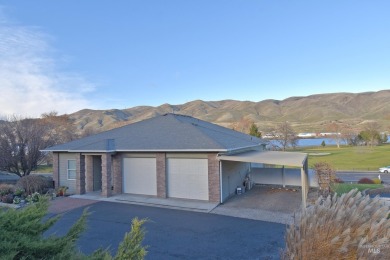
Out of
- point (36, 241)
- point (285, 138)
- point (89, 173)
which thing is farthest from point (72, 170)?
point (285, 138)

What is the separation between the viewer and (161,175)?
15.9m

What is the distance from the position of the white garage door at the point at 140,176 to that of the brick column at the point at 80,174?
9.70 feet

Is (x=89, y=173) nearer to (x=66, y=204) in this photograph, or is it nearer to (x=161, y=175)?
(x=66, y=204)

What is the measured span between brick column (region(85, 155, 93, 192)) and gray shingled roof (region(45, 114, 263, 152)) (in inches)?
37.0

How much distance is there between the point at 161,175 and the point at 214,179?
3292 millimetres

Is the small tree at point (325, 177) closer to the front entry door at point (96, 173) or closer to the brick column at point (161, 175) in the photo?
the brick column at point (161, 175)

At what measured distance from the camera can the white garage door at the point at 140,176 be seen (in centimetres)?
1639

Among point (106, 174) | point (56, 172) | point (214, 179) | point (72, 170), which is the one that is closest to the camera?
point (214, 179)

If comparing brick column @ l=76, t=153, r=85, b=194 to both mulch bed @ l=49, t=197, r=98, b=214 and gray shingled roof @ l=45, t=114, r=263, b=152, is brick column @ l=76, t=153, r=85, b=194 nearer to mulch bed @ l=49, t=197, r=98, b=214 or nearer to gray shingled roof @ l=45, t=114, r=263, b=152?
gray shingled roof @ l=45, t=114, r=263, b=152

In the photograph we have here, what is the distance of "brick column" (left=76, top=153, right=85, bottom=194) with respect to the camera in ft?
58.0

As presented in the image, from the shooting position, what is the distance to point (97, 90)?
3931 centimetres

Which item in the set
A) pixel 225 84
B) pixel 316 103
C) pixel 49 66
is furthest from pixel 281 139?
pixel 316 103

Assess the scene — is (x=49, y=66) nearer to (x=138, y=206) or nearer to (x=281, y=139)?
(x=138, y=206)

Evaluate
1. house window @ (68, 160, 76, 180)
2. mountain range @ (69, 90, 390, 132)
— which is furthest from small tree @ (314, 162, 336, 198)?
mountain range @ (69, 90, 390, 132)
